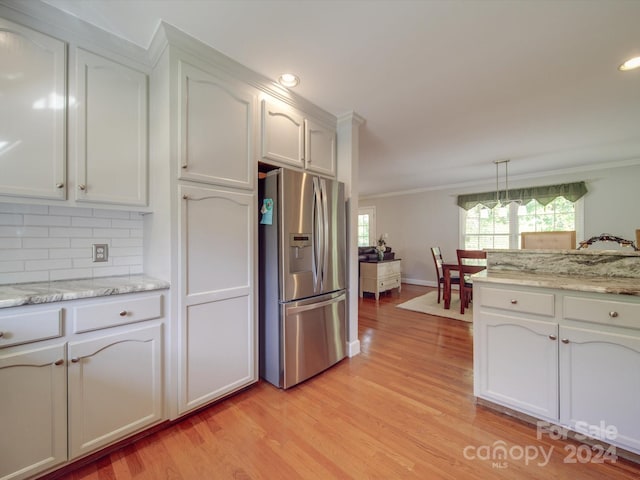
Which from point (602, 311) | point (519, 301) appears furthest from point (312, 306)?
point (602, 311)

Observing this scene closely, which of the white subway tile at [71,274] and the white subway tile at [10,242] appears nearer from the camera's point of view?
the white subway tile at [10,242]

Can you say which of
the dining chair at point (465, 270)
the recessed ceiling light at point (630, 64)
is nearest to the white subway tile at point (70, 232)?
the recessed ceiling light at point (630, 64)

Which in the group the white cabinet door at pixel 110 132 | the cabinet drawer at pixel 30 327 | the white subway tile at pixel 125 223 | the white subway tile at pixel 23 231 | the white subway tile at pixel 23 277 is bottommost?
the cabinet drawer at pixel 30 327

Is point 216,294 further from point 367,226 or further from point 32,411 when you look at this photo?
point 367,226

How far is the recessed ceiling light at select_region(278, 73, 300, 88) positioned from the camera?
1970 mm

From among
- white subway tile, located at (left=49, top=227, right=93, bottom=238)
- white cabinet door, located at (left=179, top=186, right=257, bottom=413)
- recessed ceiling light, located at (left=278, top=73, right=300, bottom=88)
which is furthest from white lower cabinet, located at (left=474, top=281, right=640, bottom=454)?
white subway tile, located at (left=49, top=227, right=93, bottom=238)

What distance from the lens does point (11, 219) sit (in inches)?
58.2

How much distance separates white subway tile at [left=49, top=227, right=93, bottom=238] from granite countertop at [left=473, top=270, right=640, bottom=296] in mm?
2626

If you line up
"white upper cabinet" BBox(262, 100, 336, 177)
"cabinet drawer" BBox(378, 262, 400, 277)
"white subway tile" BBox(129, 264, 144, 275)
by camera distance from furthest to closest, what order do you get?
"cabinet drawer" BBox(378, 262, 400, 277)
"white upper cabinet" BBox(262, 100, 336, 177)
"white subway tile" BBox(129, 264, 144, 275)

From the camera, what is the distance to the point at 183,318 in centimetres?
160

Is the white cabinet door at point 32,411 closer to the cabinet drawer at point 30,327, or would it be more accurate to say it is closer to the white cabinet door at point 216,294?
the cabinet drawer at point 30,327

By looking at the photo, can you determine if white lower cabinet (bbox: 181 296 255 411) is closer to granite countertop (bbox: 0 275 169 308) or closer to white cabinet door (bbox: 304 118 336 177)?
granite countertop (bbox: 0 275 169 308)

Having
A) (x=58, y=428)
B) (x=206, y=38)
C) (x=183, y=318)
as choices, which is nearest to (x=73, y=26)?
(x=206, y=38)

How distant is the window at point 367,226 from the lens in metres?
7.46
